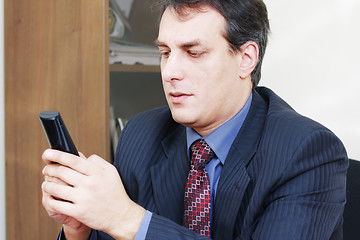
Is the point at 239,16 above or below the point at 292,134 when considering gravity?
above

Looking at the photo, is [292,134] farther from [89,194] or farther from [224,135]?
[89,194]

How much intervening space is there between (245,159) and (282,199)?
170 mm

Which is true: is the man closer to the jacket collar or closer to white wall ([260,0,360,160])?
the jacket collar

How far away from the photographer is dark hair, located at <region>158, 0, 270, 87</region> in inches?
43.2

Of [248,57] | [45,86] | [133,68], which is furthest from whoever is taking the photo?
[133,68]

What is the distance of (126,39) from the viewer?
1799 mm

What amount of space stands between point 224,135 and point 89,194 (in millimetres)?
488

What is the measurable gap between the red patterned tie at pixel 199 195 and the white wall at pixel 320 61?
58 cm

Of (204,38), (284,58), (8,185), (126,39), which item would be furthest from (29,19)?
(284,58)

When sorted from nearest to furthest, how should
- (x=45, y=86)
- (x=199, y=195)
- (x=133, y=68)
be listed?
(x=199, y=195) < (x=45, y=86) < (x=133, y=68)

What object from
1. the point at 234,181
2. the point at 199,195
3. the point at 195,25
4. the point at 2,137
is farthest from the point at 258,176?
the point at 2,137

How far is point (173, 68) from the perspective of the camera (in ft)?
3.51

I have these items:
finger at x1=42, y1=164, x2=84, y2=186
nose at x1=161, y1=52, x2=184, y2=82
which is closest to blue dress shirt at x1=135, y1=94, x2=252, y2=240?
nose at x1=161, y1=52, x2=184, y2=82

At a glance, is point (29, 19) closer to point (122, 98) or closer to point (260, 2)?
point (122, 98)
